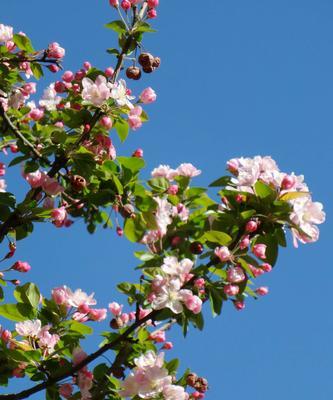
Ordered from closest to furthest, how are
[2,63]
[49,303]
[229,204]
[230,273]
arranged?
[230,273] → [229,204] → [49,303] → [2,63]

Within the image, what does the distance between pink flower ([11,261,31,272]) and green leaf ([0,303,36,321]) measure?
1.04 feet

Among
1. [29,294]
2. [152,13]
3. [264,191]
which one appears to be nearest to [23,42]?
[152,13]

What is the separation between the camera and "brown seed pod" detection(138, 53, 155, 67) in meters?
2.93

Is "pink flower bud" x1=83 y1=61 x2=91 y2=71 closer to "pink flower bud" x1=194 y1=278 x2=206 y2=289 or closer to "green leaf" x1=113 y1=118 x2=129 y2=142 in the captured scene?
A: "green leaf" x1=113 y1=118 x2=129 y2=142

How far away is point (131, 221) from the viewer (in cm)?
261

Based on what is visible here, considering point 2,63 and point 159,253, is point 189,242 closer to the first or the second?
point 159,253

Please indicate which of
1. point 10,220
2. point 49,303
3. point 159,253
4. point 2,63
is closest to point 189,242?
point 159,253

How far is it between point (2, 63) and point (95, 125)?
0.71m

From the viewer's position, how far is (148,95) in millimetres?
3006

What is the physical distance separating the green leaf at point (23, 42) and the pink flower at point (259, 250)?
1533 mm

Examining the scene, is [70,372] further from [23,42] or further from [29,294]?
[23,42]

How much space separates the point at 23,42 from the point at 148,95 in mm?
660

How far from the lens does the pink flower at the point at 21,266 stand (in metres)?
2.88

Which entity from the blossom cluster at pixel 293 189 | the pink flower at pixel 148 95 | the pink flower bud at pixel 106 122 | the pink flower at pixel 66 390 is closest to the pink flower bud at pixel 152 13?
the pink flower at pixel 148 95
